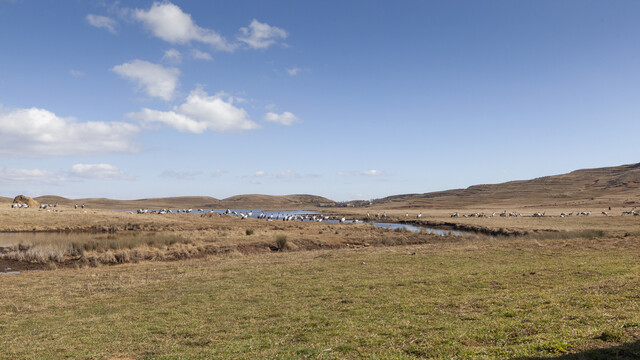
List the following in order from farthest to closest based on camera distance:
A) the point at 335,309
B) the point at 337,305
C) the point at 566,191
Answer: the point at 566,191, the point at 337,305, the point at 335,309

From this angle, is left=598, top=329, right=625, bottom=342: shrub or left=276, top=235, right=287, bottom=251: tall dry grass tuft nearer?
left=598, top=329, right=625, bottom=342: shrub

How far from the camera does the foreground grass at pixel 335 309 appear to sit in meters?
8.99

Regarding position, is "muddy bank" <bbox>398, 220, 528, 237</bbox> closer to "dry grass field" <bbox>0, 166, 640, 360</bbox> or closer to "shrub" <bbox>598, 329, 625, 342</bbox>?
"dry grass field" <bbox>0, 166, 640, 360</bbox>

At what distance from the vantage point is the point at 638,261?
755 inches

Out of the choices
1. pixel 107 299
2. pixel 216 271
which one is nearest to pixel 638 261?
pixel 216 271

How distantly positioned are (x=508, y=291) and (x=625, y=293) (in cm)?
363

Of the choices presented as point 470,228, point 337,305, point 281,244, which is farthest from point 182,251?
point 470,228

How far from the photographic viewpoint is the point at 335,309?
13648mm

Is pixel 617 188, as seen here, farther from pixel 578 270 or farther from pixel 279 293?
pixel 279 293

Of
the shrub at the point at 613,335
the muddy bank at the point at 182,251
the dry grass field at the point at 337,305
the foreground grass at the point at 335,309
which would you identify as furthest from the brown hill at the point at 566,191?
the shrub at the point at 613,335


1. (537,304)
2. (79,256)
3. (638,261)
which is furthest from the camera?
(79,256)

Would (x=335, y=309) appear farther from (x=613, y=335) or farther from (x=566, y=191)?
(x=566, y=191)

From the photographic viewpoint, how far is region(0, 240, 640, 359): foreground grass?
8.99 metres

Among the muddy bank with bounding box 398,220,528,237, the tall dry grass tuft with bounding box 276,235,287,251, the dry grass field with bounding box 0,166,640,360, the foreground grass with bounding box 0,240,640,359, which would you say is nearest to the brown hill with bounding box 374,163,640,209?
the muddy bank with bounding box 398,220,528,237
